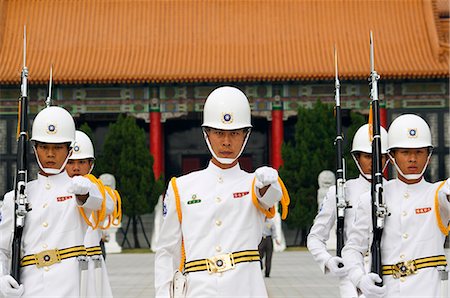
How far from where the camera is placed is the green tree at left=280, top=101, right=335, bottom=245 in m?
24.0

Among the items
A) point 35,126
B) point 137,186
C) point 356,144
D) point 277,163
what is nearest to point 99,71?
point 137,186

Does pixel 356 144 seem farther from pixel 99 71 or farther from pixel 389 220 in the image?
pixel 99 71

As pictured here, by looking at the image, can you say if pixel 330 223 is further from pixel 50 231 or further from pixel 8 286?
pixel 8 286

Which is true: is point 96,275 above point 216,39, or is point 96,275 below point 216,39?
below

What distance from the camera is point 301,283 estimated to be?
14742 millimetres

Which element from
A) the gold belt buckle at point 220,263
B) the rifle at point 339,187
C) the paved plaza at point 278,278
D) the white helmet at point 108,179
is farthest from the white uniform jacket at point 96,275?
the white helmet at point 108,179

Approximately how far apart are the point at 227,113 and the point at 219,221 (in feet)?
1.90

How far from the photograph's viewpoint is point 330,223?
8.09 metres

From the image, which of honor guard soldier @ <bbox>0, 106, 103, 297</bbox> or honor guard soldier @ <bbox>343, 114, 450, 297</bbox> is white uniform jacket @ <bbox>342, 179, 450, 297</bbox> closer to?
honor guard soldier @ <bbox>343, 114, 450, 297</bbox>

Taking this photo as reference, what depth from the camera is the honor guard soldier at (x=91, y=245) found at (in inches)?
270

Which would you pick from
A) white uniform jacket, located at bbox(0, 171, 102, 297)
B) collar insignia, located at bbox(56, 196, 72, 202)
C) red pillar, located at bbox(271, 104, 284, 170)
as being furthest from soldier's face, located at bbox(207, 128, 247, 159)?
red pillar, located at bbox(271, 104, 284, 170)

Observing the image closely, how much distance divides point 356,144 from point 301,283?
19.7 feet

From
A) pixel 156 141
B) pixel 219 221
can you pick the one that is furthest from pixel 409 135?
pixel 156 141

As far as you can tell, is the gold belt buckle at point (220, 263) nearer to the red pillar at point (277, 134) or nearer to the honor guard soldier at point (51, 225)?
the honor guard soldier at point (51, 225)
